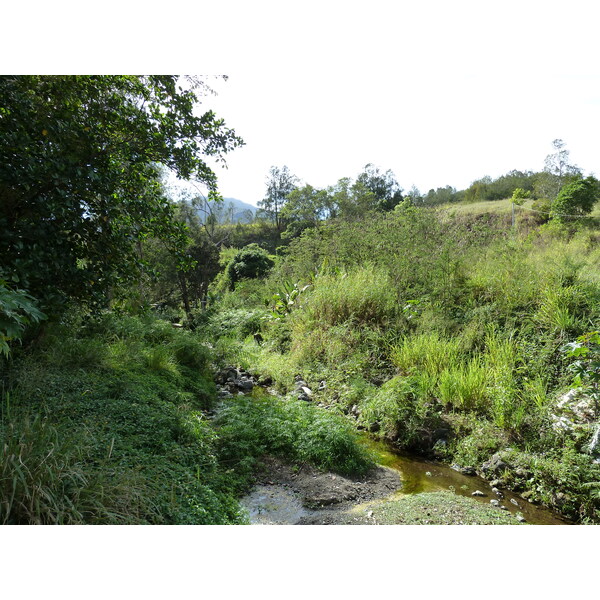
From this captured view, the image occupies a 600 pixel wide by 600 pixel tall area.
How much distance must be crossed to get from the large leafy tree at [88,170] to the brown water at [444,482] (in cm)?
284

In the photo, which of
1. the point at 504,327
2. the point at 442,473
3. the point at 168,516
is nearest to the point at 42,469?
the point at 168,516

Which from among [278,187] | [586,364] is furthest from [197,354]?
[278,187]

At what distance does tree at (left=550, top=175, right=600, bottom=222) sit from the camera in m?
8.27

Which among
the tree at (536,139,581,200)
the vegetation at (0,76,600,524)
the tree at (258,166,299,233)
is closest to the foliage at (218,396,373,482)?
the vegetation at (0,76,600,524)

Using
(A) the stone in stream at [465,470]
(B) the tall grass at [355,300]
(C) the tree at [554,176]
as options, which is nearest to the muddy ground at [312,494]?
(A) the stone in stream at [465,470]

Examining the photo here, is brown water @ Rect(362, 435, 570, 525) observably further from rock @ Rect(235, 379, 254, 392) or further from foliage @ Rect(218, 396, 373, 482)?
rock @ Rect(235, 379, 254, 392)

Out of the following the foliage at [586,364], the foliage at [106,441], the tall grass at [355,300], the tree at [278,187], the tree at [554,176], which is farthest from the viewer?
the tree at [278,187]

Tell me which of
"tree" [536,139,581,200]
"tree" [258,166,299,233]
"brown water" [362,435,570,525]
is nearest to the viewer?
"brown water" [362,435,570,525]

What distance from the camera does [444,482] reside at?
3.22 meters

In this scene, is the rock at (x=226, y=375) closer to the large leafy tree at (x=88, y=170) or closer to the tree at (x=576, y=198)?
the large leafy tree at (x=88, y=170)

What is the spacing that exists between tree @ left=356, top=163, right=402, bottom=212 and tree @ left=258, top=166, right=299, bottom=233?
3.80 metres

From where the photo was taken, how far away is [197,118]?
12.6ft

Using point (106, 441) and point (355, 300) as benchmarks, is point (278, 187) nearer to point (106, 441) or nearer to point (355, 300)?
point (355, 300)

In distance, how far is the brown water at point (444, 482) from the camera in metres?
2.78
